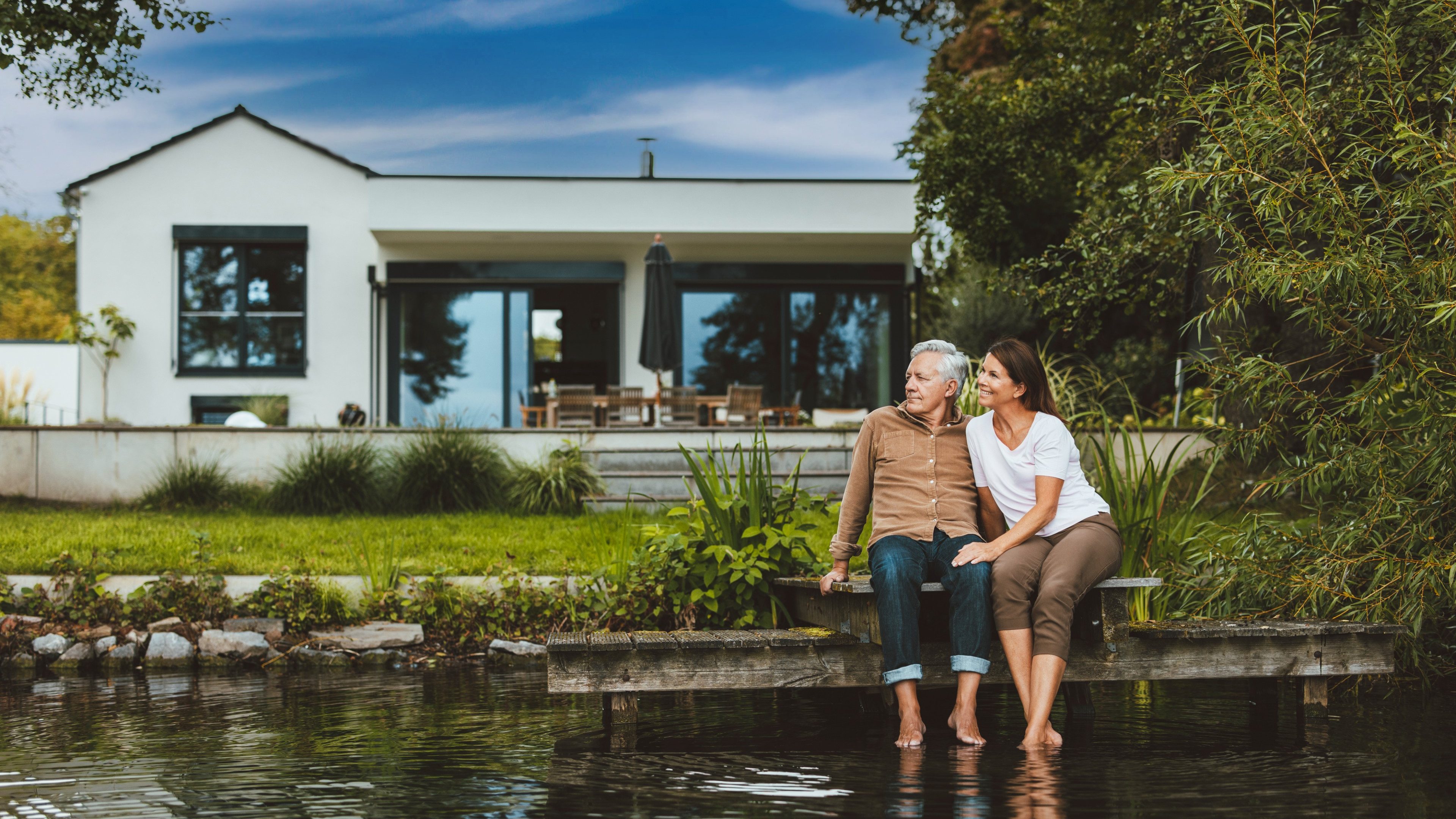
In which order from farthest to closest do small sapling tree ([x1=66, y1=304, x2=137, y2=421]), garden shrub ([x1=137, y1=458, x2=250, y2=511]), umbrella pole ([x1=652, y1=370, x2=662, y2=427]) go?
small sapling tree ([x1=66, y1=304, x2=137, y2=421]) → umbrella pole ([x1=652, y1=370, x2=662, y2=427]) → garden shrub ([x1=137, y1=458, x2=250, y2=511])

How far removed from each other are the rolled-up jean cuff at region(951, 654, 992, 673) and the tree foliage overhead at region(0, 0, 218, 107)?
631 cm

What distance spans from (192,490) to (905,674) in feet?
25.3

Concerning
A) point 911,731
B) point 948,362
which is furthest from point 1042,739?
point 948,362

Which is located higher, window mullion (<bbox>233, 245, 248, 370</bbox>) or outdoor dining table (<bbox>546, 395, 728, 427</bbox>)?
window mullion (<bbox>233, 245, 248, 370</bbox>)

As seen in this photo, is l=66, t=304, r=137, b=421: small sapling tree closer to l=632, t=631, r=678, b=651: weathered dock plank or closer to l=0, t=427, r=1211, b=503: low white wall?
l=0, t=427, r=1211, b=503: low white wall

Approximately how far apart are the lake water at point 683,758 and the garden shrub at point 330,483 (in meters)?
4.16

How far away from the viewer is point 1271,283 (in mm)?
4215

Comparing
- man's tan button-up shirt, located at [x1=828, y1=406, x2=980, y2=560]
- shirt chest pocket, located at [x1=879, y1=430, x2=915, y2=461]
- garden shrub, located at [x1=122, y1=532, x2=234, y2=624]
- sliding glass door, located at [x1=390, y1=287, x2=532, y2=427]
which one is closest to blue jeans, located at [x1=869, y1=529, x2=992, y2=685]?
man's tan button-up shirt, located at [x1=828, y1=406, x2=980, y2=560]

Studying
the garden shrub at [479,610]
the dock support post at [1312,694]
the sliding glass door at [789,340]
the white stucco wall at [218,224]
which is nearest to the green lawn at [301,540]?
the garden shrub at [479,610]

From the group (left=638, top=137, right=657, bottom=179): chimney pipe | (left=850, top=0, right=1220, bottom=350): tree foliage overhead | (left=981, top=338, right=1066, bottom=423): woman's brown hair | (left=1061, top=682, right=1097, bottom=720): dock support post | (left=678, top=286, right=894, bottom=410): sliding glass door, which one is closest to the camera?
(left=981, top=338, right=1066, bottom=423): woman's brown hair

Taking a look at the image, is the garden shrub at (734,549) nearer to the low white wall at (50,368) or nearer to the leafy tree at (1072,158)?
the leafy tree at (1072,158)

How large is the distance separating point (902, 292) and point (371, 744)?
41.8ft

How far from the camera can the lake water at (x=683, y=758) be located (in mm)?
2848

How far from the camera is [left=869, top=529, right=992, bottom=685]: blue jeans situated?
3525mm
